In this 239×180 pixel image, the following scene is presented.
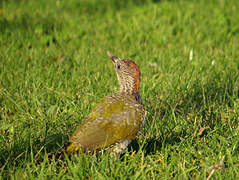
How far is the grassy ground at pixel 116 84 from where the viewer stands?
327 centimetres

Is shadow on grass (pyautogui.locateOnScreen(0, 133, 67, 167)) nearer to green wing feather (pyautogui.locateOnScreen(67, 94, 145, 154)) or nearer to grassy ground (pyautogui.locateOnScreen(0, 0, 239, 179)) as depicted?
grassy ground (pyautogui.locateOnScreen(0, 0, 239, 179))

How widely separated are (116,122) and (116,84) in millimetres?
1641

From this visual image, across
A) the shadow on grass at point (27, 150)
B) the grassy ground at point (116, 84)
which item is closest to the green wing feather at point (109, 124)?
the grassy ground at point (116, 84)

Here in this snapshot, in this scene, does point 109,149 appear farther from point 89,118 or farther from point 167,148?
point 167,148

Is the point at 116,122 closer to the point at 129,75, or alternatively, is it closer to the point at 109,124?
the point at 109,124

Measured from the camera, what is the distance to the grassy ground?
10.7 feet

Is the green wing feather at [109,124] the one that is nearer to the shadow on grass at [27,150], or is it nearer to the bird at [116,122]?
the bird at [116,122]

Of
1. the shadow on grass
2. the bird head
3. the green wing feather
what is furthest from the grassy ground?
the bird head

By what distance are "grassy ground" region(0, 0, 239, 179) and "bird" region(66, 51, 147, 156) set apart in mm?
109

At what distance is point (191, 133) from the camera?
12.4ft

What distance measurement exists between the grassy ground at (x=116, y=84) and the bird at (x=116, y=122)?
0.11 meters

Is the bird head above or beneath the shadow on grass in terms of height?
above

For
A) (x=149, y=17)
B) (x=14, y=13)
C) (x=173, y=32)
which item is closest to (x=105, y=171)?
(x=173, y=32)

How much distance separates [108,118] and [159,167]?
589 millimetres
